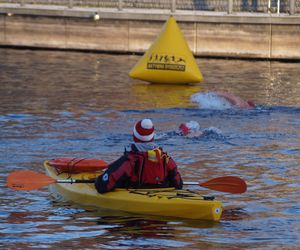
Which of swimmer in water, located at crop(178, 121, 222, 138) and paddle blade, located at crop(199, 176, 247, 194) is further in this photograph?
swimmer in water, located at crop(178, 121, 222, 138)

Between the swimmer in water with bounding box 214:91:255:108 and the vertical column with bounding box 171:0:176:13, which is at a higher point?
the vertical column with bounding box 171:0:176:13

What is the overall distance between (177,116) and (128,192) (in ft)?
27.1

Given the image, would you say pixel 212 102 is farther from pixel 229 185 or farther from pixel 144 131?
pixel 144 131

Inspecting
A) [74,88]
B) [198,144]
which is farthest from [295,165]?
[74,88]

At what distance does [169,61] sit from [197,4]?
7237mm

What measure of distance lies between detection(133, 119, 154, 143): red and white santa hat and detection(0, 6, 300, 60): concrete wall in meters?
17.9

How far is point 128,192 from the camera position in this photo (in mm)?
12523

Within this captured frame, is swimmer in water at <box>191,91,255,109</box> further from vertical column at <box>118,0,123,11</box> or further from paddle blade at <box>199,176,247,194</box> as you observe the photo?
vertical column at <box>118,0,123,11</box>

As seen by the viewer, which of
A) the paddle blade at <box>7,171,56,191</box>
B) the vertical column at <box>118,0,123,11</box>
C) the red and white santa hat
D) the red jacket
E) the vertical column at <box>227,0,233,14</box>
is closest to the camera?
the red jacket

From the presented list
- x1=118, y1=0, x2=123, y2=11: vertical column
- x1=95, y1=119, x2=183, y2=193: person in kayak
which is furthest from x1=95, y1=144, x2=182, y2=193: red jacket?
x1=118, y1=0, x2=123, y2=11: vertical column

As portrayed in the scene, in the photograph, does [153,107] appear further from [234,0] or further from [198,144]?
[234,0]

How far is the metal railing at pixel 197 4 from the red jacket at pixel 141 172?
1824 cm

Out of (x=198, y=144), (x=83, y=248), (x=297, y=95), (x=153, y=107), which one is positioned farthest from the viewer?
(x=297, y=95)

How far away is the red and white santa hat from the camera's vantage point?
12516 millimetres
